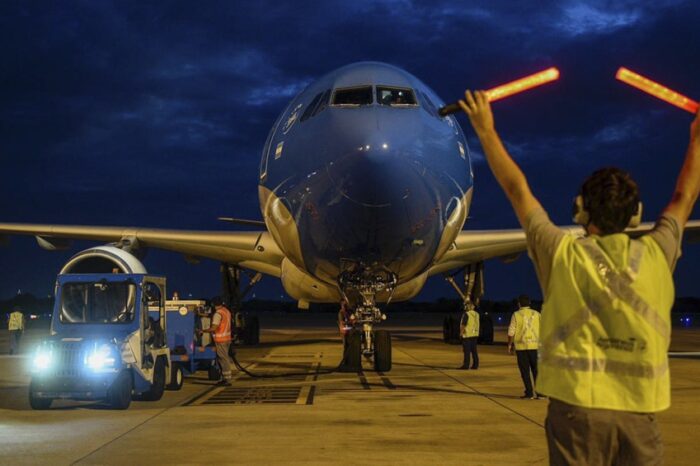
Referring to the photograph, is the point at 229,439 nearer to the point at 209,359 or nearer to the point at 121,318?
the point at 121,318

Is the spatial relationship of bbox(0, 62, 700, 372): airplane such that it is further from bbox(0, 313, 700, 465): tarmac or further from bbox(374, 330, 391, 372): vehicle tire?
bbox(0, 313, 700, 465): tarmac

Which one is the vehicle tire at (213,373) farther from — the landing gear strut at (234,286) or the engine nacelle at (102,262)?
the landing gear strut at (234,286)

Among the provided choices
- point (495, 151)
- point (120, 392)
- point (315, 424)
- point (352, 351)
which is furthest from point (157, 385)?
point (495, 151)

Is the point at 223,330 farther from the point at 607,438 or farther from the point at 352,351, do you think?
the point at 607,438

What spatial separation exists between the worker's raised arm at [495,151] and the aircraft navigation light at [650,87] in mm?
449

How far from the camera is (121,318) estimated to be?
11398 millimetres

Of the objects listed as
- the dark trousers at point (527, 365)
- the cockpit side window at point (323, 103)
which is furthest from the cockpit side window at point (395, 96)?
the dark trousers at point (527, 365)

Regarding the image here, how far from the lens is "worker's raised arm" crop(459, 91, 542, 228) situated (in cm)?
280

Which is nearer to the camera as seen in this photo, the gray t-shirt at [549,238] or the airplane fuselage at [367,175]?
the gray t-shirt at [549,238]

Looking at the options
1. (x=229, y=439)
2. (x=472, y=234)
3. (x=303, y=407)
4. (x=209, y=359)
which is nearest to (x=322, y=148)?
(x=303, y=407)

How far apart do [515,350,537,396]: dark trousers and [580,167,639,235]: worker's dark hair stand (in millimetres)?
8728

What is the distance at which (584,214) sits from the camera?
2.73 metres

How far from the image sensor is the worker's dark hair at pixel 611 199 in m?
2.65

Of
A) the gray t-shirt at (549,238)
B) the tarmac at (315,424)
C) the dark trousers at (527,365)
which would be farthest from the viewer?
the dark trousers at (527,365)
